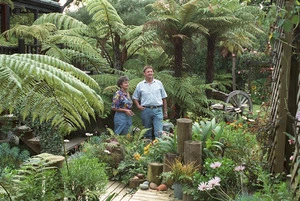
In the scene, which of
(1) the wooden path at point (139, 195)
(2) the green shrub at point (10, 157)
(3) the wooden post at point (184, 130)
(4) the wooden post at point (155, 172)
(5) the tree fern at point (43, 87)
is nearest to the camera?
(5) the tree fern at point (43, 87)

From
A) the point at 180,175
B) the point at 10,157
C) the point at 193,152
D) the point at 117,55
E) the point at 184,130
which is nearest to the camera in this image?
the point at 180,175

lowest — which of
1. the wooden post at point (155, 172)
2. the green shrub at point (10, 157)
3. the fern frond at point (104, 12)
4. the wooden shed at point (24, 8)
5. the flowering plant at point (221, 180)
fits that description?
the green shrub at point (10, 157)

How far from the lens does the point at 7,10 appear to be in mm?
11273

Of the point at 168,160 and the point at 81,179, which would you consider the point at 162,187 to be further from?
the point at 81,179

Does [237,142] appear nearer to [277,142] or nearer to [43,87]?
[277,142]

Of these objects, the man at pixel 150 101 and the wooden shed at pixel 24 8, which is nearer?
the man at pixel 150 101

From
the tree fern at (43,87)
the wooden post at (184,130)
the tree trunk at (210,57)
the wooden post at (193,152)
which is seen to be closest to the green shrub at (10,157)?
the wooden post at (184,130)

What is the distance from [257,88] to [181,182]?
40.2ft

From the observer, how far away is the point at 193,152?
180 inches

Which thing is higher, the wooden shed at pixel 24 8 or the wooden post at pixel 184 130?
the wooden shed at pixel 24 8

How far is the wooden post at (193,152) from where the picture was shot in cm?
456

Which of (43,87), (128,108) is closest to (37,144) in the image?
→ (128,108)

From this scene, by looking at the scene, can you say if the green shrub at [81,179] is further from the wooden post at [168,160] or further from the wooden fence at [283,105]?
the wooden fence at [283,105]

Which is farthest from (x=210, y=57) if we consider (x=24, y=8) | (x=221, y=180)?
(x=221, y=180)
